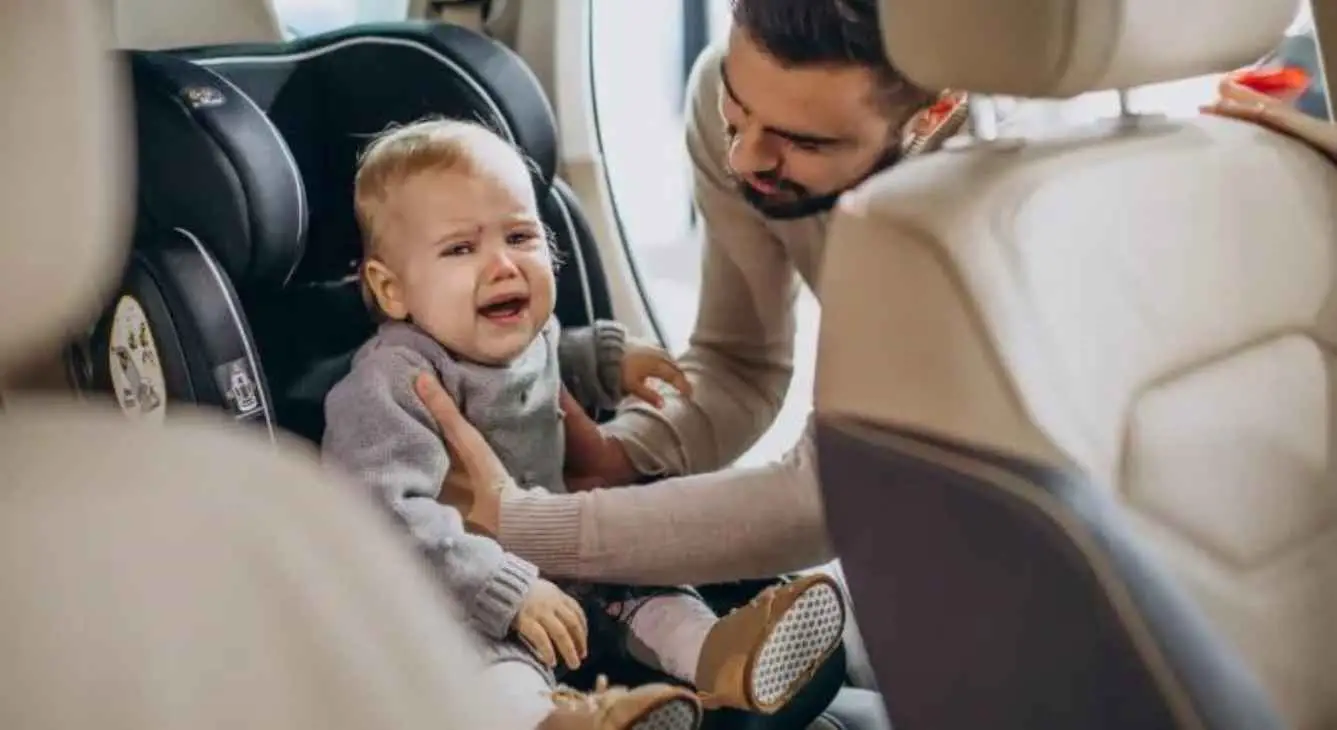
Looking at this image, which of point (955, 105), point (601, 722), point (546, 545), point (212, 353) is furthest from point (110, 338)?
point (955, 105)

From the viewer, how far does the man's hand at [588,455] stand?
1.85 metres

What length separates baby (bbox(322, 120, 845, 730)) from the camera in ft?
4.99

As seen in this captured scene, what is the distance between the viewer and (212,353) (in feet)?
5.07

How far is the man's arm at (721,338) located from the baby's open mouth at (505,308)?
8.9 inches

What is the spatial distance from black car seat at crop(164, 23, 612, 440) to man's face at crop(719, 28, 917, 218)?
12.2 inches

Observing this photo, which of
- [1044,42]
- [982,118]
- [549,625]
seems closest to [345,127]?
[549,625]

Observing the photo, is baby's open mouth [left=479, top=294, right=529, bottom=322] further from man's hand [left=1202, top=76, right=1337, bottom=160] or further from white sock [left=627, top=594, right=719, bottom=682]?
man's hand [left=1202, top=76, right=1337, bottom=160]

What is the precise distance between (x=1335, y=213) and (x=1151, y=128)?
0.19 meters

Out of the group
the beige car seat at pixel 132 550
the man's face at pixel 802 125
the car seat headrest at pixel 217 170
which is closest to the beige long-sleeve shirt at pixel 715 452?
the man's face at pixel 802 125

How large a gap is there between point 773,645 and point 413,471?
1.28ft

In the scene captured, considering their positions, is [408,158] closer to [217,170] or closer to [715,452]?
[217,170]

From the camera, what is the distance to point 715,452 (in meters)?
1.96

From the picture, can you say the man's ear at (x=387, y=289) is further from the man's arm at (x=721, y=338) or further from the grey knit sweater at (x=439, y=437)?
the man's arm at (x=721, y=338)

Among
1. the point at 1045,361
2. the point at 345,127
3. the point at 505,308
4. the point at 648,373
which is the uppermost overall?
the point at 1045,361
